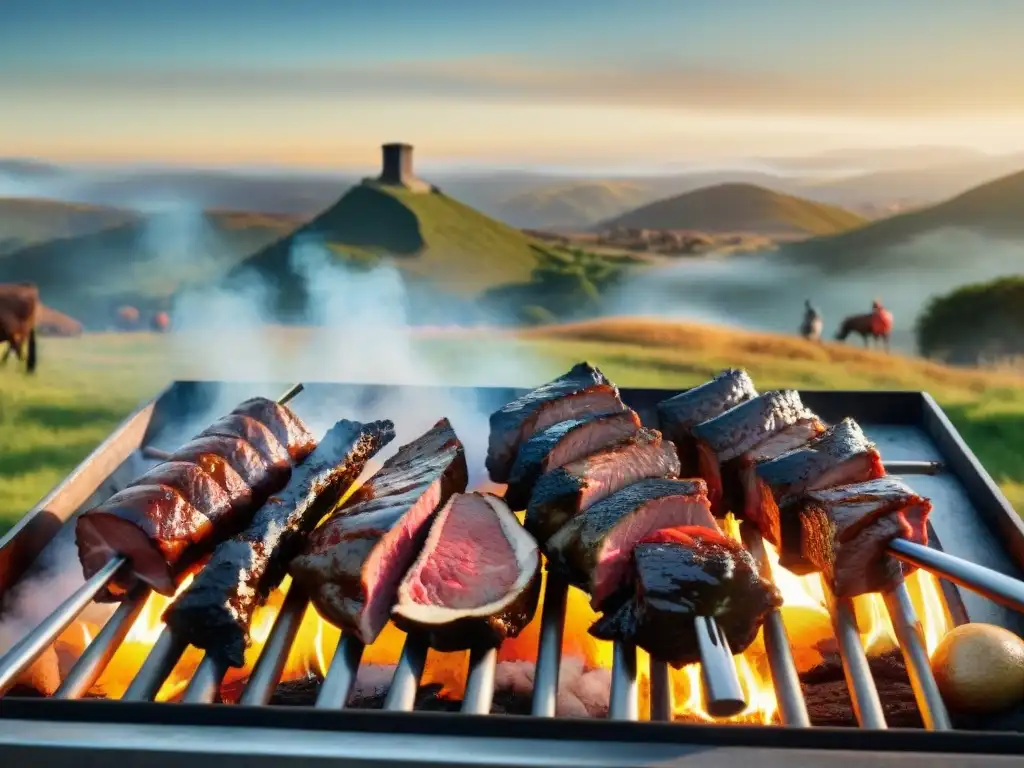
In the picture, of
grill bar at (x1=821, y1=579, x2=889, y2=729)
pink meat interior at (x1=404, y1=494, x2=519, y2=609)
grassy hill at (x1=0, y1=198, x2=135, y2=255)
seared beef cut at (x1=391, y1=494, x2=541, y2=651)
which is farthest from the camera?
grassy hill at (x1=0, y1=198, x2=135, y2=255)

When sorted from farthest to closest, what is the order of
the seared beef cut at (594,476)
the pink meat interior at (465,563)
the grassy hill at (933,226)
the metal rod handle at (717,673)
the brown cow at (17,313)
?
the grassy hill at (933,226) < the brown cow at (17,313) < the seared beef cut at (594,476) < the pink meat interior at (465,563) < the metal rod handle at (717,673)

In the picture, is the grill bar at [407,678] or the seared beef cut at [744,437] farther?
the seared beef cut at [744,437]

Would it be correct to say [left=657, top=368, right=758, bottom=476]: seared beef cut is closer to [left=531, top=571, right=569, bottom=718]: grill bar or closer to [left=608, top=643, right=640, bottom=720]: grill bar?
[left=531, top=571, right=569, bottom=718]: grill bar

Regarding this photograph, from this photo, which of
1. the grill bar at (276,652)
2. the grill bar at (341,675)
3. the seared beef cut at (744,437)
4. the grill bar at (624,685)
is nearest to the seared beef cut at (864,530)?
the seared beef cut at (744,437)

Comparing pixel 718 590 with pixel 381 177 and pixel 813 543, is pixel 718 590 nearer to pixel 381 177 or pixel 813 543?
pixel 813 543

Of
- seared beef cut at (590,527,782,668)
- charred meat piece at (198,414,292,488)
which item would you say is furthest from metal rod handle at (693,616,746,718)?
charred meat piece at (198,414,292,488)

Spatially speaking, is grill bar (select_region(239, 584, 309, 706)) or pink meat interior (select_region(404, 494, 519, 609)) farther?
pink meat interior (select_region(404, 494, 519, 609))

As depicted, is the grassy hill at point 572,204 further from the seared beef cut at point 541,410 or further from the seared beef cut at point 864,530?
the seared beef cut at point 864,530
